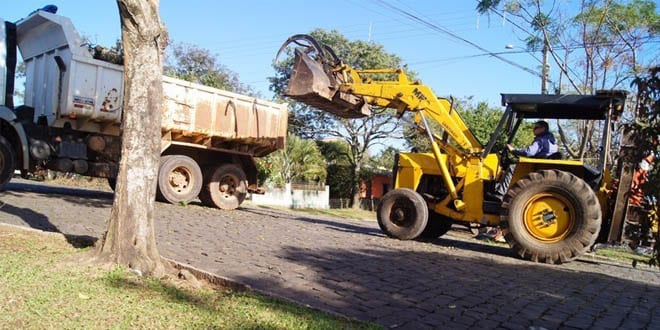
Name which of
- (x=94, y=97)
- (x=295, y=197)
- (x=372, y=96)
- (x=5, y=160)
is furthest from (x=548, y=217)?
(x=295, y=197)

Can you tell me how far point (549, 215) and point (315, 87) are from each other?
4.32 m

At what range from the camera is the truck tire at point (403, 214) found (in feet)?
30.0

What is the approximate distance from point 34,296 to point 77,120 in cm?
775

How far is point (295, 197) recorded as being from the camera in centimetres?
2859

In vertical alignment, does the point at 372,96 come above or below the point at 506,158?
above

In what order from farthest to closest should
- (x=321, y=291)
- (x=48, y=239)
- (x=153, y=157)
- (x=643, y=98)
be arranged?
(x=48, y=239) < (x=153, y=157) < (x=321, y=291) < (x=643, y=98)

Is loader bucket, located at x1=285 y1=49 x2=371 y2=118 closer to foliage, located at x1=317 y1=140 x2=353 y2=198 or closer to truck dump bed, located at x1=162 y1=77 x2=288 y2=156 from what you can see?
truck dump bed, located at x1=162 y1=77 x2=288 y2=156

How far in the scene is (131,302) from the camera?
413 cm

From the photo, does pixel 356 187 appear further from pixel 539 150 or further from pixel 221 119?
pixel 539 150

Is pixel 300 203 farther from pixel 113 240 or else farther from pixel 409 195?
pixel 113 240

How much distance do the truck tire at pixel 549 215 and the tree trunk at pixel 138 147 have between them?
5184mm

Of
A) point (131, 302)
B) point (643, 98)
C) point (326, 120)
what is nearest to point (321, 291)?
point (131, 302)

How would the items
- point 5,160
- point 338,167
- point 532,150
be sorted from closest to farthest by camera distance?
point 532,150 → point 5,160 → point 338,167

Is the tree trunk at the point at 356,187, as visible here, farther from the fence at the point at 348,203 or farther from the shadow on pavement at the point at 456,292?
the shadow on pavement at the point at 456,292
